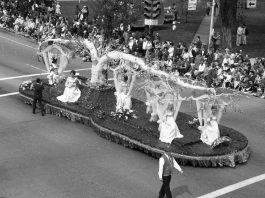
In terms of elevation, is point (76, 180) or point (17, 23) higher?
point (17, 23)

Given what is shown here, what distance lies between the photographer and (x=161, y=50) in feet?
115

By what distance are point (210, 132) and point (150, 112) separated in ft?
11.5

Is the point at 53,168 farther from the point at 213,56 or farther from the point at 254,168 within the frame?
the point at 213,56

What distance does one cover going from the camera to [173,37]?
43656 mm

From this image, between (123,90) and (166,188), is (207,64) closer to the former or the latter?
(123,90)

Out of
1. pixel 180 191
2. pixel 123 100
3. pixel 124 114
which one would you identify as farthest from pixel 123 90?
pixel 180 191

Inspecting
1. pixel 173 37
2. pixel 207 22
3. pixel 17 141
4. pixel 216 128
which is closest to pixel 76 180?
pixel 17 141

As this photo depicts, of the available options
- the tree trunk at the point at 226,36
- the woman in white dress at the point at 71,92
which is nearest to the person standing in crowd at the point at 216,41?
the tree trunk at the point at 226,36

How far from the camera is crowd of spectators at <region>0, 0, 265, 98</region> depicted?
30.7m

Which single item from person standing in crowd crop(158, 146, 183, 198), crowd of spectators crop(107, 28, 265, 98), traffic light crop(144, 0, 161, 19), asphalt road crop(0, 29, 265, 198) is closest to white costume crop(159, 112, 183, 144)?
asphalt road crop(0, 29, 265, 198)

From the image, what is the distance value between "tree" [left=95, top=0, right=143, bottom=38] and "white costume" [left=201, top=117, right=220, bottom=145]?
18.3 meters

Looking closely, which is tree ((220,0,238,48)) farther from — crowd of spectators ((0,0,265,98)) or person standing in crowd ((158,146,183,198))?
person standing in crowd ((158,146,183,198))

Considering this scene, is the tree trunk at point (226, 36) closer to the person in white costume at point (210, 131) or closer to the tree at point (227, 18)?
the tree at point (227, 18)

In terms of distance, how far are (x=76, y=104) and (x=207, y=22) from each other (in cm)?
2795
